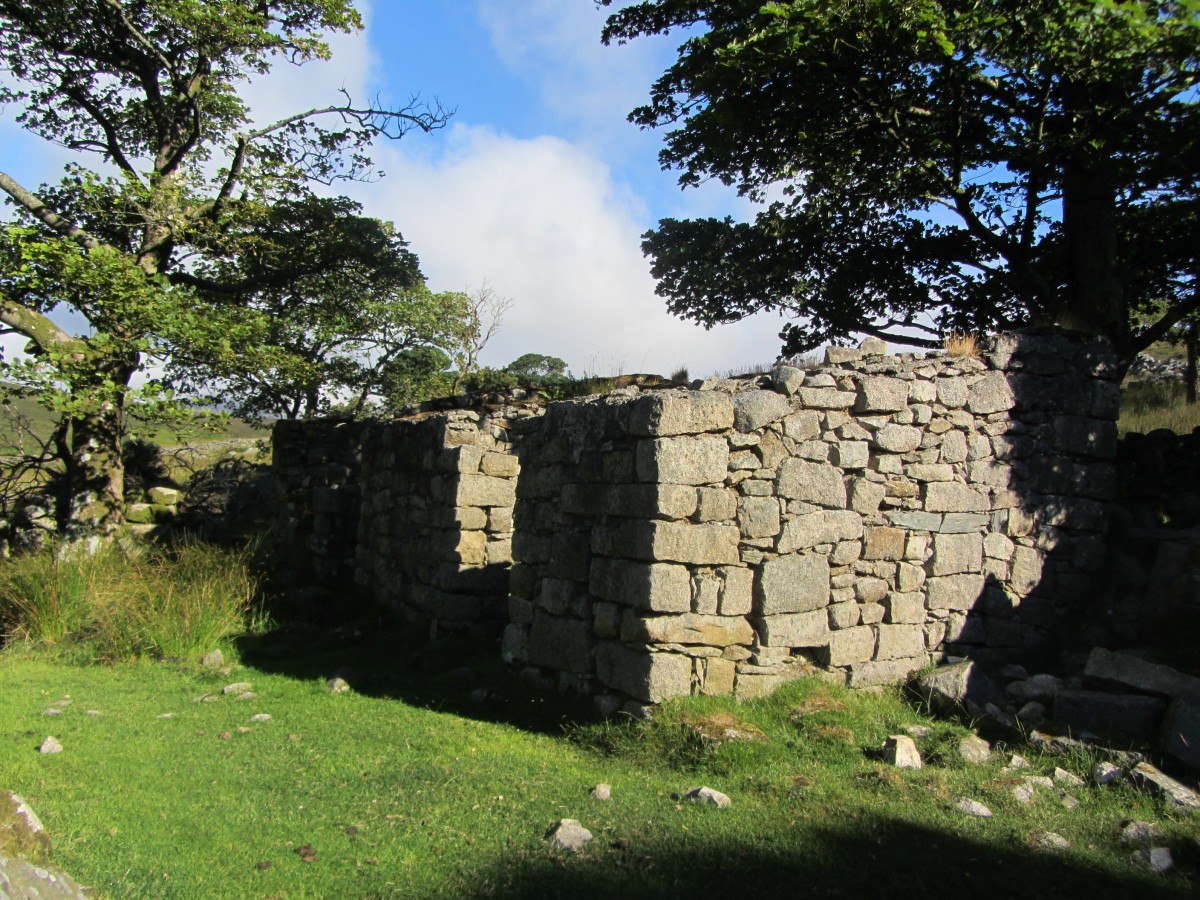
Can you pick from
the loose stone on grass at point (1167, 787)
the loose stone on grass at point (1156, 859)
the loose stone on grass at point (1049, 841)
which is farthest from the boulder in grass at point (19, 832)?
the loose stone on grass at point (1167, 787)

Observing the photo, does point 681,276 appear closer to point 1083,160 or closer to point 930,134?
point 930,134

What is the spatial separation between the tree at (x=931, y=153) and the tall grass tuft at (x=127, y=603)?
22.8 ft

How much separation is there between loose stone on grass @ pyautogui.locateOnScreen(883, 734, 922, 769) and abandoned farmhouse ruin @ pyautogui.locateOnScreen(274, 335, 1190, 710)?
3.03ft

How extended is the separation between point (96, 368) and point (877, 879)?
36.7ft

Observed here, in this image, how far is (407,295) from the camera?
16.4 meters

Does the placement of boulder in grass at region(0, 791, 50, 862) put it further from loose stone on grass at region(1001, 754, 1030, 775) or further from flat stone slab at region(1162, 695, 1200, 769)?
flat stone slab at region(1162, 695, 1200, 769)

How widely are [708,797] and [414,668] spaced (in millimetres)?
4040

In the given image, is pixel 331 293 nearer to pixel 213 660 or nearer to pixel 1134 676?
pixel 213 660

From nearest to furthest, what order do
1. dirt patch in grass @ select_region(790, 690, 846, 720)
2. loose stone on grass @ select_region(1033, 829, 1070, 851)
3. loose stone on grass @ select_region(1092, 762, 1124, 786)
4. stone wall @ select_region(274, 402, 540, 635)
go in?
loose stone on grass @ select_region(1033, 829, 1070, 851) < loose stone on grass @ select_region(1092, 762, 1124, 786) < dirt patch in grass @ select_region(790, 690, 846, 720) < stone wall @ select_region(274, 402, 540, 635)

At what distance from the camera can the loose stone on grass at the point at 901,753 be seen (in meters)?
5.38

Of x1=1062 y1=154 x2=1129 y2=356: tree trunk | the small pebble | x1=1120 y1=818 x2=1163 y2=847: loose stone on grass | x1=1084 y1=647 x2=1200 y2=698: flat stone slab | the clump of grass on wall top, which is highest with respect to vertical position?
x1=1062 y1=154 x2=1129 y2=356: tree trunk

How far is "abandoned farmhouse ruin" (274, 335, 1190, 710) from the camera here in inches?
240

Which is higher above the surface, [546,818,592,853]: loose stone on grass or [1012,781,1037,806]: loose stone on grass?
[1012,781,1037,806]: loose stone on grass

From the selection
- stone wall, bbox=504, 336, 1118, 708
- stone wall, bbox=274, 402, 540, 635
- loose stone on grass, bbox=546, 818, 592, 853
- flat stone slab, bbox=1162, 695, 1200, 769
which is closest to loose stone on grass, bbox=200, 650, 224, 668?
stone wall, bbox=274, 402, 540, 635
